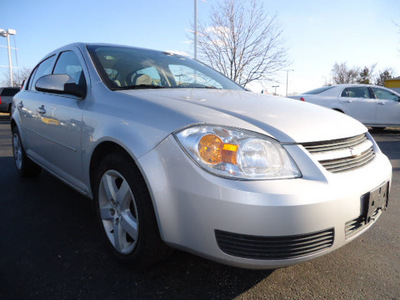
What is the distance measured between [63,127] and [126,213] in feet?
3.35

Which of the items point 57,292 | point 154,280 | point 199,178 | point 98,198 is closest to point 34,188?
point 98,198

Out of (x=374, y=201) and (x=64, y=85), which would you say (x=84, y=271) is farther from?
(x=374, y=201)

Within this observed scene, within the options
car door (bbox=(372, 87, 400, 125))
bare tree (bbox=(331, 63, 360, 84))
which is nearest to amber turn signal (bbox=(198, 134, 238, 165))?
car door (bbox=(372, 87, 400, 125))

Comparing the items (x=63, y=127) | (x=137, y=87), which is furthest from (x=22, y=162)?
(x=137, y=87)

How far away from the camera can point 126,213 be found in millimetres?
1822

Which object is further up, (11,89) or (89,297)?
(11,89)

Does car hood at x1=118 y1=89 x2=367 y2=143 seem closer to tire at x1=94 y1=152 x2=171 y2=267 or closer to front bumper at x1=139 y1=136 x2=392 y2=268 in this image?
front bumper at x1=139 y1=136 x2=392 y2=268

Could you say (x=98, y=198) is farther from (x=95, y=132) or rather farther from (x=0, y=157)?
(x=0, y=157)

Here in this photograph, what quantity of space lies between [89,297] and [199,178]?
0.89 m

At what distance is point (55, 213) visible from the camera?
2.72 metres

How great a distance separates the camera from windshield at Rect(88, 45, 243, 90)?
228 cm

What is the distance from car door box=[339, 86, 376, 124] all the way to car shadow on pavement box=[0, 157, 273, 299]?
8148 millimetres

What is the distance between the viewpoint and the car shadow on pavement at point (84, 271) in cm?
163

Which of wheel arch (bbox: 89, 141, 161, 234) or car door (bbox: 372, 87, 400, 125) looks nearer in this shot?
wheel arch (bbox: 89, 141, 161, 234)
